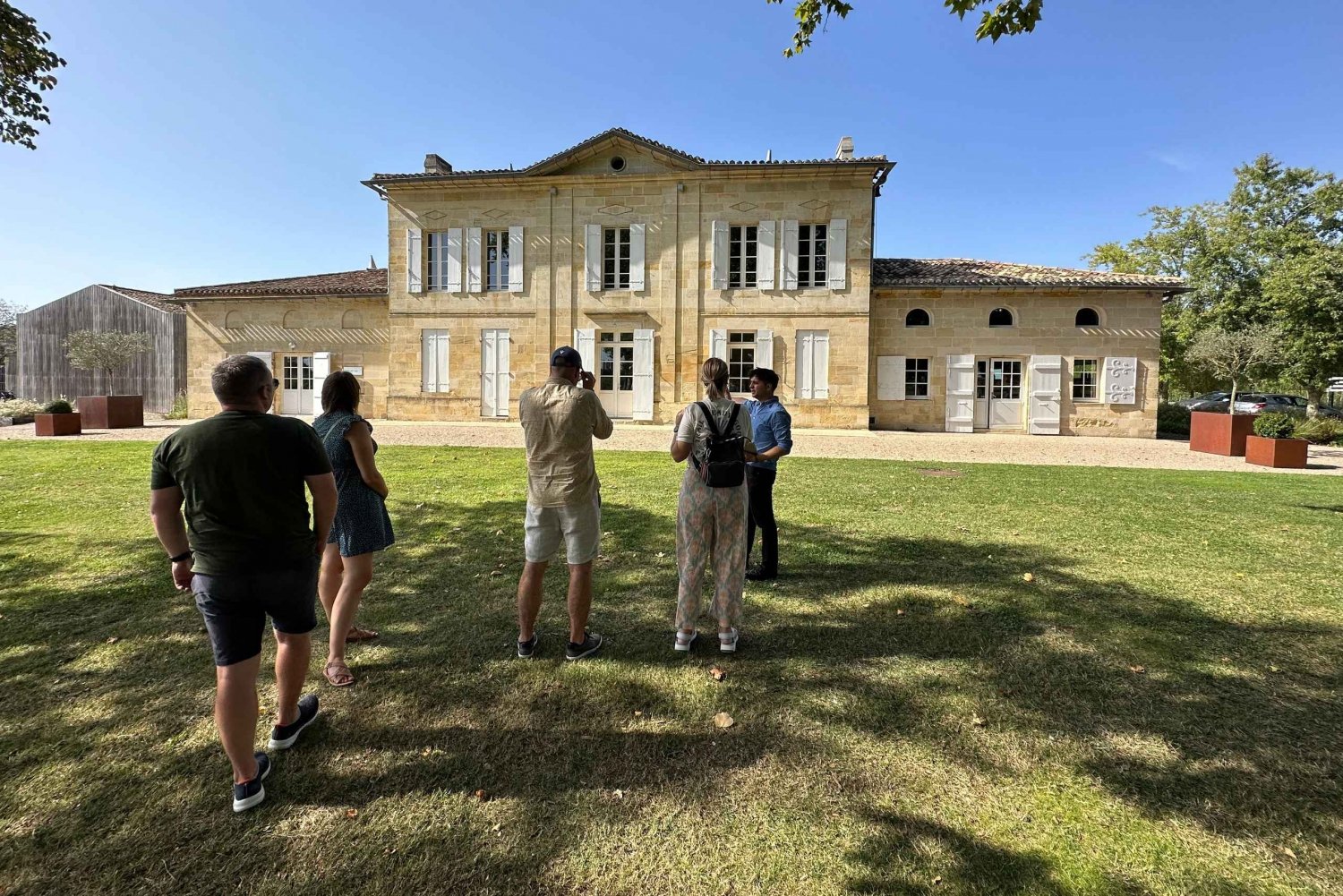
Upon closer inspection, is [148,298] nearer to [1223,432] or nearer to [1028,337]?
[1028,337]

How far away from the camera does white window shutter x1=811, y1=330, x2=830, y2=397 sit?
17.8 metres

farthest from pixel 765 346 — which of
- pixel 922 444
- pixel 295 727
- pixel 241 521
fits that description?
pixel 241 521

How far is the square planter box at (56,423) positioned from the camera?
14.8 meters

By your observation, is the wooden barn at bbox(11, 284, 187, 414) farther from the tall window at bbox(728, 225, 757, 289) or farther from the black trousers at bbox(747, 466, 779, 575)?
the black trousers at bbox(747, 466, 779, 575)

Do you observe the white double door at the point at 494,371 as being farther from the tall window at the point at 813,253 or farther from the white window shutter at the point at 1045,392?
the white window shutter at the point at 1045,392

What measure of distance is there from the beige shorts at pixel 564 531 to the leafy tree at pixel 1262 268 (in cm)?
2731

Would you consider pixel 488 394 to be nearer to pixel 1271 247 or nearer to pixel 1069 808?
pixel 1069 808

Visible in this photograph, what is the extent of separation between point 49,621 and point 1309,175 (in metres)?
39.6

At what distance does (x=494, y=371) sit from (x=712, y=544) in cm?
1671

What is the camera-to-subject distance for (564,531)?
3.27m

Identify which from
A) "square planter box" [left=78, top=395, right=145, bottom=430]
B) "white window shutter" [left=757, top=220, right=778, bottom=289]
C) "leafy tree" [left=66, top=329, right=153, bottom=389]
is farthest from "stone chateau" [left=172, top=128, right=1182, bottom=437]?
"leafy tree" [left=66, top=329, right=153, bottom=389]

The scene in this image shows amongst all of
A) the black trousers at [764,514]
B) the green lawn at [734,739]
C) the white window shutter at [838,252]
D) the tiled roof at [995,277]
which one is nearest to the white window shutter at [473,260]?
the white window shutter at [838,252]

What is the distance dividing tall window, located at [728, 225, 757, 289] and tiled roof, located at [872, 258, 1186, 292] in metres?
3.45

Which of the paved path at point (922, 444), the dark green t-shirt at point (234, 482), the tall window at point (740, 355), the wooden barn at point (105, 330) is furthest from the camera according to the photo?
the wooden barn at point (105, 330)
